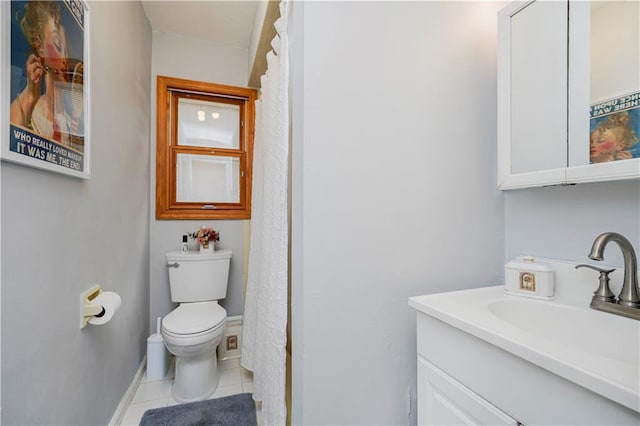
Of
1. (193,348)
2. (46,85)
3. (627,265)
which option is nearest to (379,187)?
(627,265)

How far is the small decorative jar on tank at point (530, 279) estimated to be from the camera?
0.89 metres

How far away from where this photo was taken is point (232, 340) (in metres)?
2.12

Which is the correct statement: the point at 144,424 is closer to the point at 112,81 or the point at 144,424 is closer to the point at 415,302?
the point at 415,302

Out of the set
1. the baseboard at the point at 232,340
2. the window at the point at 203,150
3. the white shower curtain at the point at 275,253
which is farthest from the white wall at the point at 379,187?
the window at the point at 203,150

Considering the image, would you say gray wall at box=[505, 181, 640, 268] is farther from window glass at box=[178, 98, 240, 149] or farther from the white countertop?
window glass at box=[178, 98, 240, 149]

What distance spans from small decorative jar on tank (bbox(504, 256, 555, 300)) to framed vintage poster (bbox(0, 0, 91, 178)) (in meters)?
1.52

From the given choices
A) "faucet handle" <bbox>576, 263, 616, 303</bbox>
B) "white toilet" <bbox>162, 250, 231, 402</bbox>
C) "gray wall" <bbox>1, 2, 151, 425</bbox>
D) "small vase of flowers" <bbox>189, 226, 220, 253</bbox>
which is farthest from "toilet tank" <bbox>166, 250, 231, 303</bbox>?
"faucet handle" <bbox>576, 263, 616, 303</bbox>

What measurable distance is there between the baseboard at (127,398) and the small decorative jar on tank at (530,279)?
1.89m

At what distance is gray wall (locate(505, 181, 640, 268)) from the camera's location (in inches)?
31.2

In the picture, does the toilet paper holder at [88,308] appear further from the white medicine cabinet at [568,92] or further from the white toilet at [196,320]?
the white medicine cabinet at [568,92]

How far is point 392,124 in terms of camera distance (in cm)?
98

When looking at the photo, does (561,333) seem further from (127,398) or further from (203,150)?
(203,150)

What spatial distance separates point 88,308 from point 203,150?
146 cm

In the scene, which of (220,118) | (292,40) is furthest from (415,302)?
(220,118)
